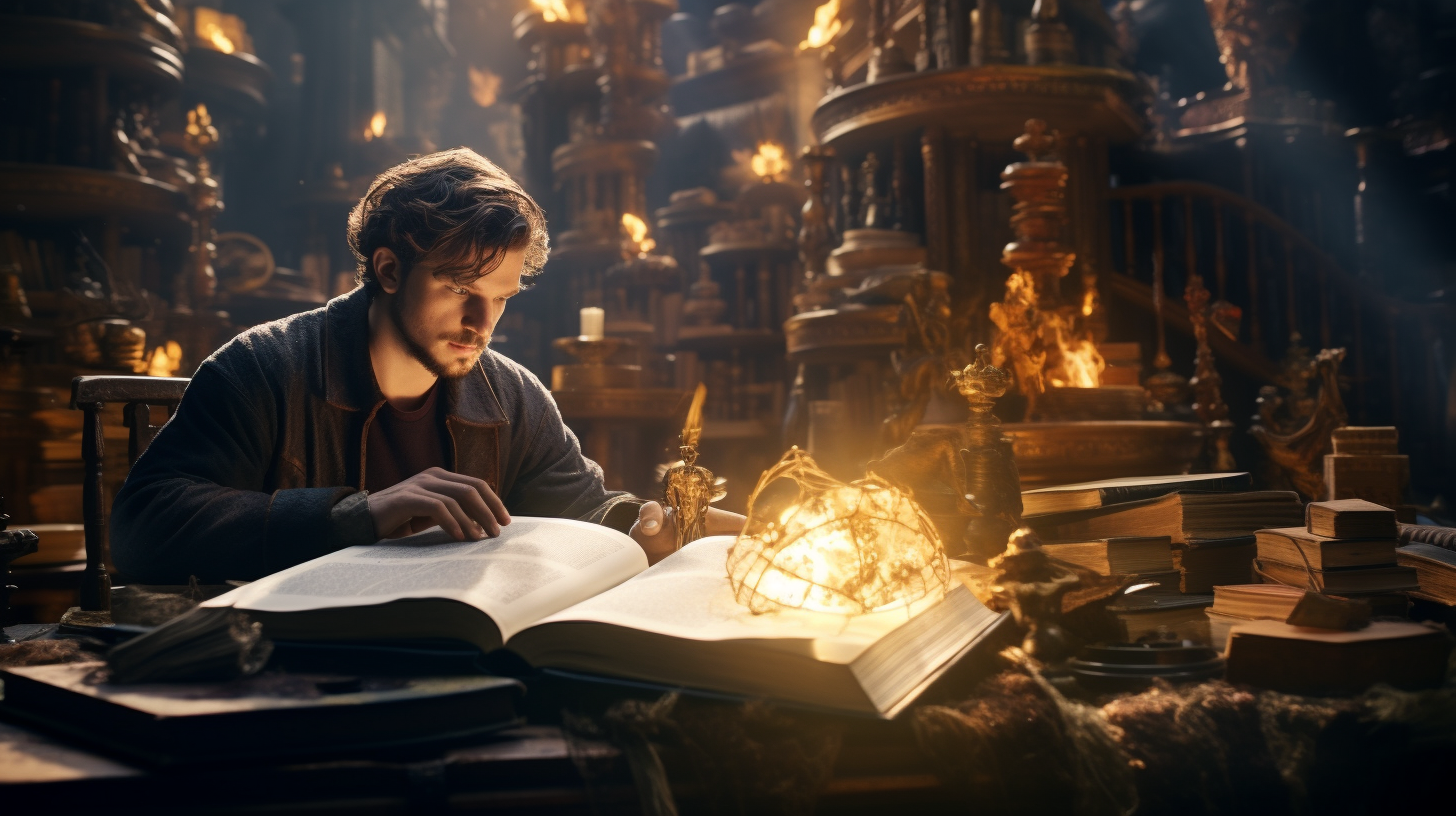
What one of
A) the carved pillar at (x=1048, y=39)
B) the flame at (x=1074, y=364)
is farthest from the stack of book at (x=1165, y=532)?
the carved pillar at (x=1048, y=39)

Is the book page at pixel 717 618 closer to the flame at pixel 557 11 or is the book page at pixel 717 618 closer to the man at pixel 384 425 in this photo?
the man at pixel 384 425

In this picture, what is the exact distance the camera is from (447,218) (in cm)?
200

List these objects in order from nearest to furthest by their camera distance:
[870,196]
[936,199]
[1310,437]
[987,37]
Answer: [1310,437] < [987,37] < [936,199] < [870,196]

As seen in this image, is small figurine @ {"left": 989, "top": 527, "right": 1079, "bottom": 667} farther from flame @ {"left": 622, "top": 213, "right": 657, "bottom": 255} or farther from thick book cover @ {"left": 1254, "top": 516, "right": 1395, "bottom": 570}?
flame @ {"left": 622, "top": 213, "right": 657, "bottom": 255}

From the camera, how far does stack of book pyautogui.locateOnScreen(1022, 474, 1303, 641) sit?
159cm

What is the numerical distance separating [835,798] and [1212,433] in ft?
11.8

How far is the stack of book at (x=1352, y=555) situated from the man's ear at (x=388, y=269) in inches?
71.3

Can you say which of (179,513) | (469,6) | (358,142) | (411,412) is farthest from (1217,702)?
(469,6)

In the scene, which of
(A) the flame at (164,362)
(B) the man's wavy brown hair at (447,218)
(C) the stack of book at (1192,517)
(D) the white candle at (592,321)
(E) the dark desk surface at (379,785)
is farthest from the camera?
(A) the flame at (164,362)

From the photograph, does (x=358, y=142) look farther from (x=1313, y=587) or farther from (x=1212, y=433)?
(x=1313, y=587)

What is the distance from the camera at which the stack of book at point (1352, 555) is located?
147cm

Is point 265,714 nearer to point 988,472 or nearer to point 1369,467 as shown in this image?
point 988,472

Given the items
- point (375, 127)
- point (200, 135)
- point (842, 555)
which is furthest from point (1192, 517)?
point (375, 127)

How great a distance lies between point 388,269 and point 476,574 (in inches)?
44.6
